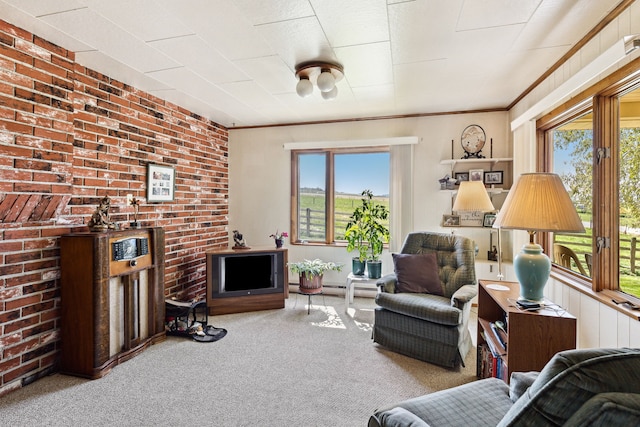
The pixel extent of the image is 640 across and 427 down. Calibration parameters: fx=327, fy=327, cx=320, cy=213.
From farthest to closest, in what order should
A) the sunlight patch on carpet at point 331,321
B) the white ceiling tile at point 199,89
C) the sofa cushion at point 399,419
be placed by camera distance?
the sunlight patch on carpet at point 331,321 < the white ceiling tile at point 199,89 < the sofa cushion at point 399,419

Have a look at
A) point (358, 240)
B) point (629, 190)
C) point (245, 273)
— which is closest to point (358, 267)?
point (358, 240)

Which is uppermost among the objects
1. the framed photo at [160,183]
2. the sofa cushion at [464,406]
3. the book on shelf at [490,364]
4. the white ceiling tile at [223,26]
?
the white ceiling tile at [223,26]

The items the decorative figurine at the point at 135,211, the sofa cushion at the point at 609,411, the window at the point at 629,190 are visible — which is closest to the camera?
the sofa cushion at the point at 609,411

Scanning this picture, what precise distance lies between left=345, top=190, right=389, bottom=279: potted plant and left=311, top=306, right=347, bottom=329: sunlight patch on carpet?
62 centimetres

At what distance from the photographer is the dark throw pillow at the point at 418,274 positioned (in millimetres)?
2994

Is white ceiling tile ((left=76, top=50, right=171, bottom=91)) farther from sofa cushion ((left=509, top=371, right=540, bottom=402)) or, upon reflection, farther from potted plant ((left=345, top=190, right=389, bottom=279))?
sofa cushion ((left=509, top=371, right=540, bottom=402))

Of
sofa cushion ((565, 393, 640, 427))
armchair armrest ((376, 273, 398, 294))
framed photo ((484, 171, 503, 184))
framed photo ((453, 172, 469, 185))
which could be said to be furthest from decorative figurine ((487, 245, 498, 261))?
sofa cushion ((565, 393, 640, 427))

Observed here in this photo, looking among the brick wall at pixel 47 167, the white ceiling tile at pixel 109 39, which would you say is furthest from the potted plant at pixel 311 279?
the white ceiling tile at pixel 109 39

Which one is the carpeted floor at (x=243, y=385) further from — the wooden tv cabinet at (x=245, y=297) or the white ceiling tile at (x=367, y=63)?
the white ceiling tile at (x=367, y=63)

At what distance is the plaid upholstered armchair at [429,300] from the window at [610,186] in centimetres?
84

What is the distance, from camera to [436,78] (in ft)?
9.95

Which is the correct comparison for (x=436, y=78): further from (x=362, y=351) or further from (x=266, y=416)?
(x=266, y=416)

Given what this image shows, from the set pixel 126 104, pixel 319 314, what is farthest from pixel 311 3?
pixel 319 314

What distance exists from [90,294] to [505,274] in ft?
13.1
